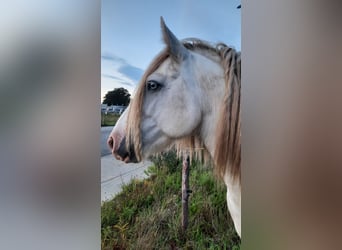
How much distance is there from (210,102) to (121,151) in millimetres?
645

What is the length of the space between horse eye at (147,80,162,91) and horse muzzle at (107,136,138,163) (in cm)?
36

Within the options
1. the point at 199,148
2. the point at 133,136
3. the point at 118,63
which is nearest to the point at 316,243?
the point at 199,148

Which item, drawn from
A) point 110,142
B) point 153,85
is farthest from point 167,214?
point 153,85

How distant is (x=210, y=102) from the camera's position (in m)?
1.68

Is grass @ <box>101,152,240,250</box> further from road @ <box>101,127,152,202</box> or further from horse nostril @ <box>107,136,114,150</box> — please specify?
horse nostril @ <box>107,136,114,150</box>

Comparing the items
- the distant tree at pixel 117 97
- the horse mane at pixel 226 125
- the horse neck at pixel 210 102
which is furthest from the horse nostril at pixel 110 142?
the horse neck at pixel 210 102

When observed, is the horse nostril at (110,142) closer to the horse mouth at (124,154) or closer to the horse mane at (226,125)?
the horse mouth at (124,154)

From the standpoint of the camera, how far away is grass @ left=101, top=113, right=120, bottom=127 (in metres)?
1.52

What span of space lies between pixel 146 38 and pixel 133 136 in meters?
0.61

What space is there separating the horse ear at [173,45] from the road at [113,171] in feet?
2.01

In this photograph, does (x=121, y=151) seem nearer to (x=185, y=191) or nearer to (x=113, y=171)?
(x=113, y=171)

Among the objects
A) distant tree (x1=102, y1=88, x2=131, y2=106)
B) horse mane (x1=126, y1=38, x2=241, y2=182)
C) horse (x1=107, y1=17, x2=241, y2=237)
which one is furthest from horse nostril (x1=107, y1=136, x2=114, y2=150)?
horse mane (x1=126, y1=38, x2=241, y2=182)

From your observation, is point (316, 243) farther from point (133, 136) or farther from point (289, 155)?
point (133, 136)

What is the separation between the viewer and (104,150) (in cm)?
153
